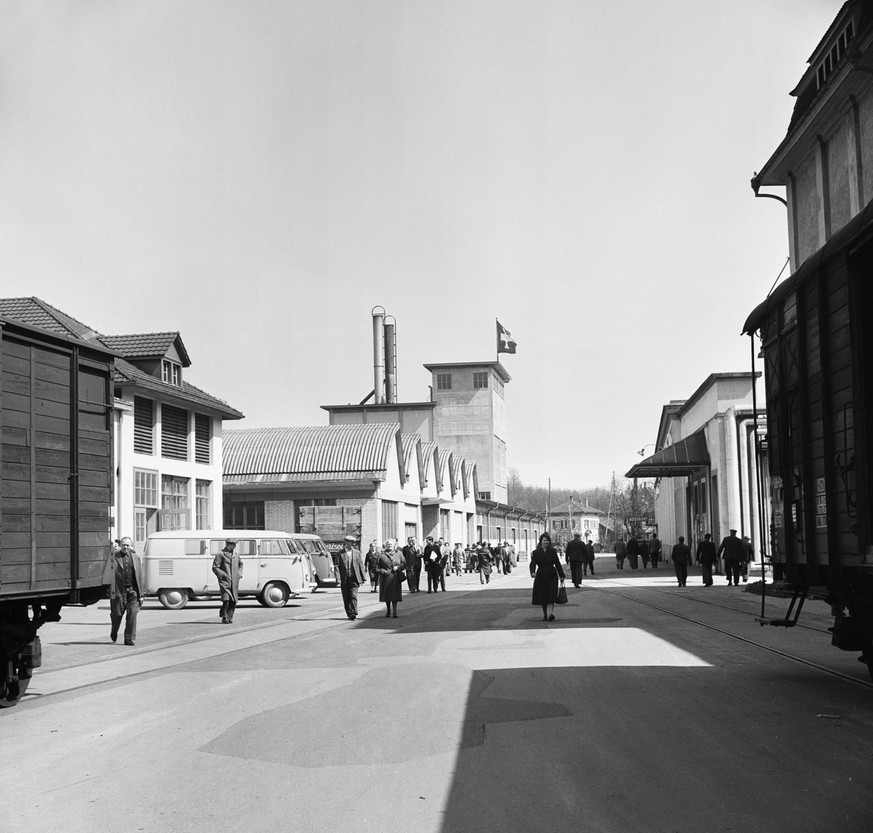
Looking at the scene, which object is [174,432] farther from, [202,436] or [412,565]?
[412,565]

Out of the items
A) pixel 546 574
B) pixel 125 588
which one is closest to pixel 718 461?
pixel 546 574

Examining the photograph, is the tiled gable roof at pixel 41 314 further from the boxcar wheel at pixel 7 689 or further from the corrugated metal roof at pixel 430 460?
the corrugated metal roof at pixel 430 460

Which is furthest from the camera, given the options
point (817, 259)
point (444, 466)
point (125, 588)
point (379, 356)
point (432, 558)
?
point (379, 356)

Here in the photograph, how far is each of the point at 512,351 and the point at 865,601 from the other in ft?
277

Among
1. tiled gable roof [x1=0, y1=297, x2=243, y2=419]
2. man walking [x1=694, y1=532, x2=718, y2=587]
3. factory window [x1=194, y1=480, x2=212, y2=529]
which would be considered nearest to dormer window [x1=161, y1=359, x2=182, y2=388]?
tiled gable roof [x1=0, y1=297, x2=243, y2=419]

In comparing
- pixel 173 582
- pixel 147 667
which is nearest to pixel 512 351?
pixel 173 582

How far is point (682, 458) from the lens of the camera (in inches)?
1727

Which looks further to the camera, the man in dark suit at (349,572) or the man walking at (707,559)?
the man walking at (707,559)

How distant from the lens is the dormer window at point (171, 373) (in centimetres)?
3494

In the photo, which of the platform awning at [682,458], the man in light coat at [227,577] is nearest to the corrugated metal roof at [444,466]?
the platform awning at [682,458]

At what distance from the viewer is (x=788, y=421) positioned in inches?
412

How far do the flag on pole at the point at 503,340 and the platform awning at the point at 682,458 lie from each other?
47.0m

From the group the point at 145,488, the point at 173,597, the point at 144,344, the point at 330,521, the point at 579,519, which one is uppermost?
the point at 144,344

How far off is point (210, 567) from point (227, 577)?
7.15m
